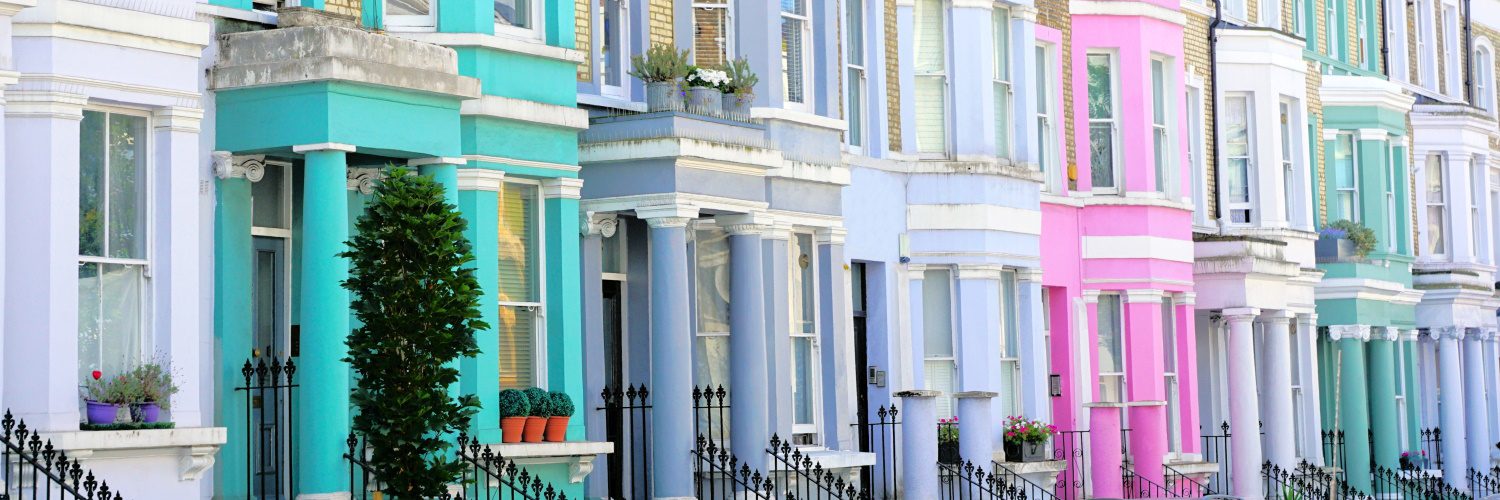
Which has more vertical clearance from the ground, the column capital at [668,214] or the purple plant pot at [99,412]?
the column capital at [668,214]

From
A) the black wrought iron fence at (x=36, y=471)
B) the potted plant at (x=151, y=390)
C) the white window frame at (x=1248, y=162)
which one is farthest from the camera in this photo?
the white window frame at (x=1248, y=162)

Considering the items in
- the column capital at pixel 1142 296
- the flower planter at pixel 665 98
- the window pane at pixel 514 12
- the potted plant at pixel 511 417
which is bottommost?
the potted plant at pixel 511 417

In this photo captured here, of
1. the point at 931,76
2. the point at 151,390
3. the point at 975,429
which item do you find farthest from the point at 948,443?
the point at 151,390

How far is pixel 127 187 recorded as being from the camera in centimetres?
1444

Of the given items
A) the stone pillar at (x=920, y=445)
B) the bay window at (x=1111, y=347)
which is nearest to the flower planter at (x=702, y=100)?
the stone pillar at (x=920, y=445)

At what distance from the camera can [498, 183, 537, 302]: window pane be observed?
1702 centimetres

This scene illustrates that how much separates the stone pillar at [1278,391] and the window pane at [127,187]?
660 inches

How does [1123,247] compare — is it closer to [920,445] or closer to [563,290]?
[920,445]

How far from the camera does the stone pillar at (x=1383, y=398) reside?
3161cm

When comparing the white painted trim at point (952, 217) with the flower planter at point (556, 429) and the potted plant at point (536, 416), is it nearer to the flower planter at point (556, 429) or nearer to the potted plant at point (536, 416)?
the flower planter at point (556, 429)

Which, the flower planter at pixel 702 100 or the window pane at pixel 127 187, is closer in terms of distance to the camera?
the window pane at pixel 127 187

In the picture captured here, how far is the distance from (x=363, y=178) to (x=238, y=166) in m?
1.22

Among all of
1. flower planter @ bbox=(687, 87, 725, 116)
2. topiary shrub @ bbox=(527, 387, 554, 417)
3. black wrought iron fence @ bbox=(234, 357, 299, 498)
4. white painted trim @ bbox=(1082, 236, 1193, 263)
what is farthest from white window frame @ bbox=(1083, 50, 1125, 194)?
black wrought iron fence @ bbox=(234, 357, 299, 498)

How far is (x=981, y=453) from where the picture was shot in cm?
2131
